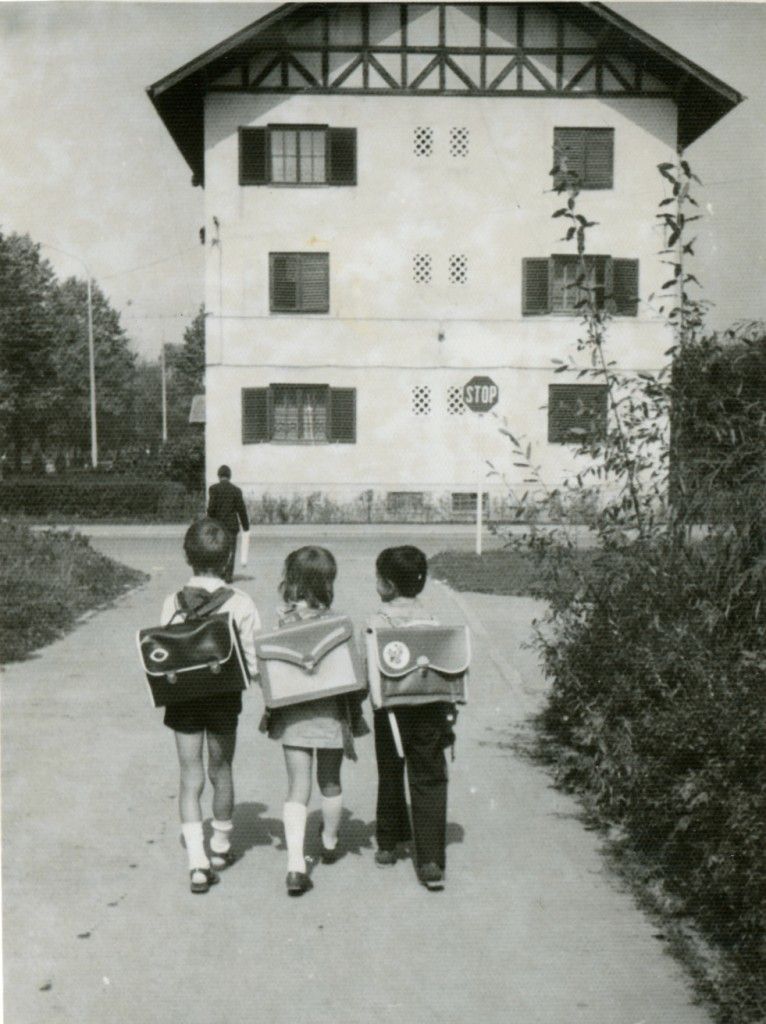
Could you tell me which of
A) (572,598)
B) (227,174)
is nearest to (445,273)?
(227,174)

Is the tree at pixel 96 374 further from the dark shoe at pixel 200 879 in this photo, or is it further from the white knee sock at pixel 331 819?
the dark shoe at pixel 200 879

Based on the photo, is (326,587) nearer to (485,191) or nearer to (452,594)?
(452,594)

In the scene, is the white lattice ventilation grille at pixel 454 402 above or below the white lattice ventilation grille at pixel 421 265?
below

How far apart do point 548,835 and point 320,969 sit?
5.54ft

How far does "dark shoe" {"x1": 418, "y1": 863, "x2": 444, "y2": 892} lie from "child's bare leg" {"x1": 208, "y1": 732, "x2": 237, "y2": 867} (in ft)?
2.75

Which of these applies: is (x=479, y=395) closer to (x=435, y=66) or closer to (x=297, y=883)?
(x=435, y=66)

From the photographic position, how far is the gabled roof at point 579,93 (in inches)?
1001

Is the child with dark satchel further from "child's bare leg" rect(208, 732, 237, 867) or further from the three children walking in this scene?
"child's bare leg" rect(208, 732, 237, 867)

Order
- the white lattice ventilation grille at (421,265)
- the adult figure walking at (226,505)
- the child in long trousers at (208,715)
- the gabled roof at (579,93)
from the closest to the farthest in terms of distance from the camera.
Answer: the child in long trousers at (208,715)
the adult figure walking at (226,505)
the gabled roof at (579,93)
the white lattice ventilation grille at (421,265)

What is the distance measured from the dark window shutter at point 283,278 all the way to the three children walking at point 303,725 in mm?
Answer: 23591

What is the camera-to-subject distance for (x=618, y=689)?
5.36 metres

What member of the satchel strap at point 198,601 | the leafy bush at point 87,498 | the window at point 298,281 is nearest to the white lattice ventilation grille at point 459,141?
the window at point 298,281

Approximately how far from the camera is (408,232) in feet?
91.4

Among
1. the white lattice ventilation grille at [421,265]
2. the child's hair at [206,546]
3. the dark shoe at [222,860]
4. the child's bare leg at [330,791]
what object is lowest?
the dark shoe at [222,860]
